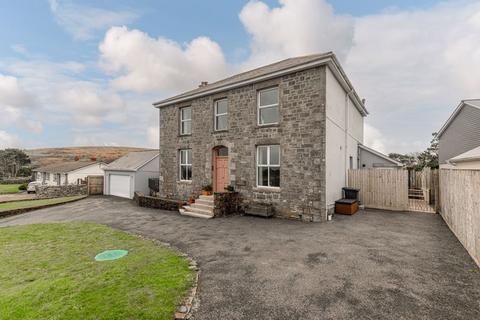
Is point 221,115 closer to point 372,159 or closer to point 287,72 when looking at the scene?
point 287,72

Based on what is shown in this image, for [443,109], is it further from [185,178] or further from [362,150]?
[185,178]

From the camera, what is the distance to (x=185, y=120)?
593 inches

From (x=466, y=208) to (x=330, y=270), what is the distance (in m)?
4.38

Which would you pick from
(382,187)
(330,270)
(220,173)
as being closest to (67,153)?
(220,173)

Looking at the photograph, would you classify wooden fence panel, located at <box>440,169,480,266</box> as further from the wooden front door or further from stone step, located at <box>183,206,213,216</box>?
the wooden front door

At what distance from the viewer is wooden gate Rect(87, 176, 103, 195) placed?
2152 cm

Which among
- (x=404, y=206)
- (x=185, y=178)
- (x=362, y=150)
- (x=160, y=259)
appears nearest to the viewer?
(x=160, y=259)

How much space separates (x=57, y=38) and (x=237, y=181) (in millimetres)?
13763

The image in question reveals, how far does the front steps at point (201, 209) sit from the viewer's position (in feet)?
35.6

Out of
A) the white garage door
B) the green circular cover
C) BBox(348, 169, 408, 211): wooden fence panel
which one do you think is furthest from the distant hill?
BBox(348, 169, 408, 211): wooden fence panel

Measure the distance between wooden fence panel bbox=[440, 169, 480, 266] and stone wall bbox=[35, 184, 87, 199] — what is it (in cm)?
2802

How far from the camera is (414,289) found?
4020mm

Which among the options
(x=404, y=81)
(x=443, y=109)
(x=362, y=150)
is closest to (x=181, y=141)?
(x=362, y=150)

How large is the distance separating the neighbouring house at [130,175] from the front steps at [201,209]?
9.95 meters
